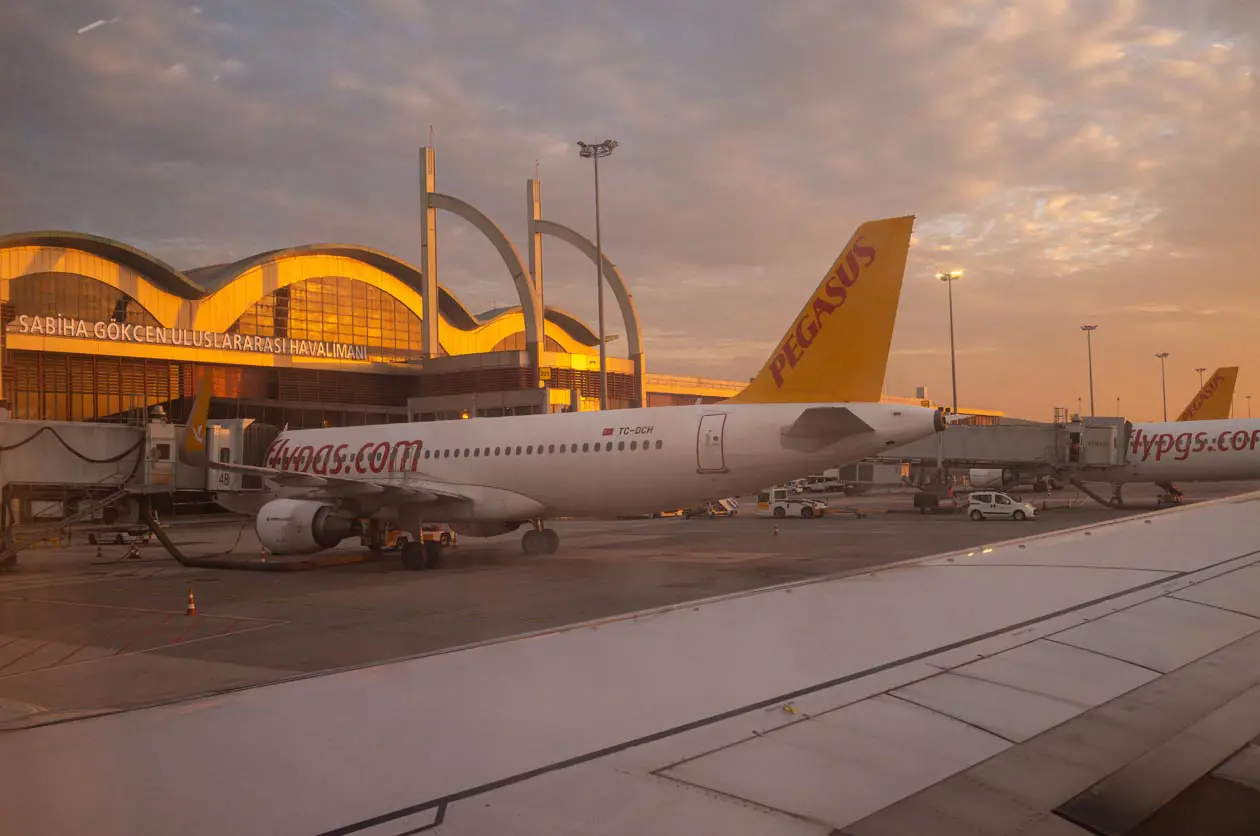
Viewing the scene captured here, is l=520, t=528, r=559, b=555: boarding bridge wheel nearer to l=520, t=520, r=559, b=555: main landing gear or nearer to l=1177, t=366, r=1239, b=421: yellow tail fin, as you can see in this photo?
l=520, t=520, r=559, b=555: main landing gear

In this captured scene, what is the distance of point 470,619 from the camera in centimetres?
1384

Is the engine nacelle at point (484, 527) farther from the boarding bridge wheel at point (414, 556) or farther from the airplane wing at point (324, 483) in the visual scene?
the boarding bridge wheel at point (414, 556)

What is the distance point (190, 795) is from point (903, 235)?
1740 cm

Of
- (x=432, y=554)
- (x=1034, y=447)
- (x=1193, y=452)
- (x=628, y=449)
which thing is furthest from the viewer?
(x=1034, y=447)

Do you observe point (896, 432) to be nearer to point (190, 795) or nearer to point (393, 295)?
point (190, 795)

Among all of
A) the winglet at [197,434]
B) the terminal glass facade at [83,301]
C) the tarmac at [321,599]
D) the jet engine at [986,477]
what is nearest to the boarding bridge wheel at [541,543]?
the tarmac at [321,599]

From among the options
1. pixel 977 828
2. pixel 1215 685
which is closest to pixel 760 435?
pixel 1215 685

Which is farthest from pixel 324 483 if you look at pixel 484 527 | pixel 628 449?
pixel 628 449

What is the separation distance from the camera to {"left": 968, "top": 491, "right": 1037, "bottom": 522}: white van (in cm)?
3650

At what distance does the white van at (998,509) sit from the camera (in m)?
36.5

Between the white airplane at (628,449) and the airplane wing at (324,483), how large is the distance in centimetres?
5

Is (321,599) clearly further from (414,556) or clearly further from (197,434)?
(197,434)

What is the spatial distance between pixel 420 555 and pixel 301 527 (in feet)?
9.67

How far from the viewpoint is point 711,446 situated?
64.0ft
